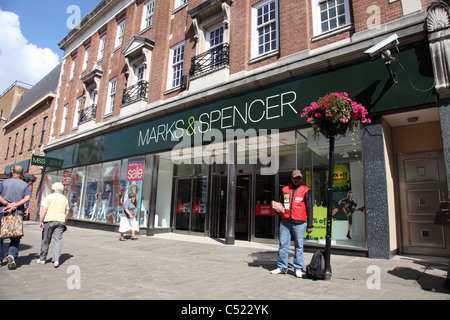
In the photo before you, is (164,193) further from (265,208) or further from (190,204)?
(265,208)

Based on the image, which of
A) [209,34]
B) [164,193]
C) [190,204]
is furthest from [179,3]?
[190,204]

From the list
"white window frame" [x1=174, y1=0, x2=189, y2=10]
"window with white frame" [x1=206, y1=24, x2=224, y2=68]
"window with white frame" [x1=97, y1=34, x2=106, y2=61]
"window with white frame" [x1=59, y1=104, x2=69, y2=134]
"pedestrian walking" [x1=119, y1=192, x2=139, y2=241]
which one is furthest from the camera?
"window with white frame" [x1=59, y1=104, x2=69, y2=134]

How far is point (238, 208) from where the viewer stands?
11.4 metres

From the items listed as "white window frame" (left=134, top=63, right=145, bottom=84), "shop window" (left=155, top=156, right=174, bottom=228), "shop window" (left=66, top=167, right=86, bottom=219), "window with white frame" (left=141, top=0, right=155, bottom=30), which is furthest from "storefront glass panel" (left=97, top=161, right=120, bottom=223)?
"window with white frame" (left=141, top=0, right=155, bottom=30)

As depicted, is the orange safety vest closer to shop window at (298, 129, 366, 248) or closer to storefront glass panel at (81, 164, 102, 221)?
shop window at (298, 129, 366, 248)

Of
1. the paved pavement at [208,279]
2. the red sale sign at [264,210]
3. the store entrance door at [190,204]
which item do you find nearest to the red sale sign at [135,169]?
the store entrance door at [190,204]

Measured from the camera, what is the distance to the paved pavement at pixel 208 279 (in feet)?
12.5

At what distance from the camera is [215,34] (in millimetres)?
12172

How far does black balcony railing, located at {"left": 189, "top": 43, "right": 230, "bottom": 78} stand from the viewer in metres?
10.9

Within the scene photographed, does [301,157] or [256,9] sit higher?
[256,9]

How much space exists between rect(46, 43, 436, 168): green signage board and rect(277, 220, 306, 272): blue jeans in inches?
149

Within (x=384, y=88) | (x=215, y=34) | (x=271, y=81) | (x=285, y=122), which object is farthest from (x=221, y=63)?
(x=384, y=88)
